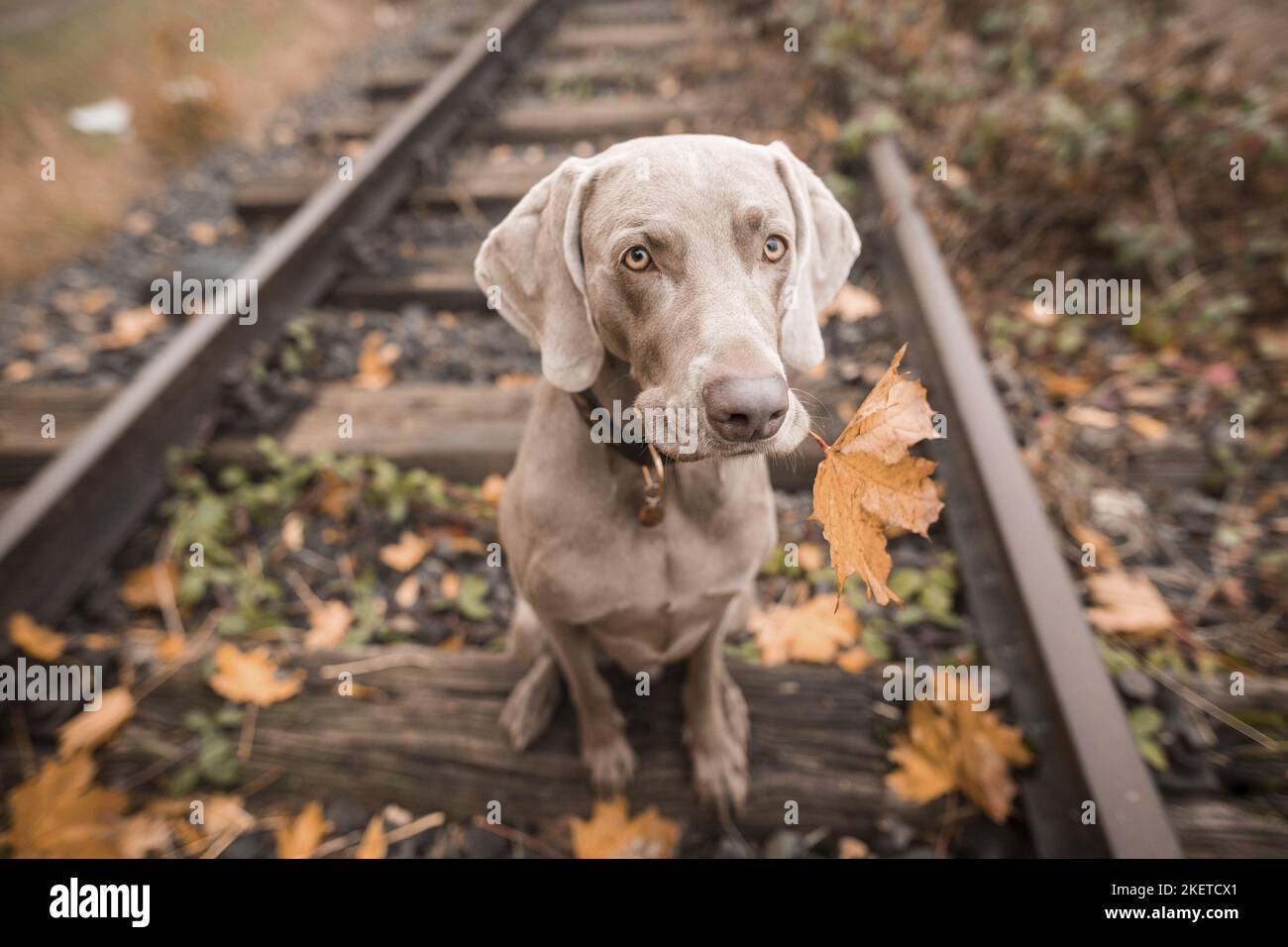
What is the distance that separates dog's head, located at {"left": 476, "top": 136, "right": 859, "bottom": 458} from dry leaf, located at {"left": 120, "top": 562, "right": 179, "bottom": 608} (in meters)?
2.26

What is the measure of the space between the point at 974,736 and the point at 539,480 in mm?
1538

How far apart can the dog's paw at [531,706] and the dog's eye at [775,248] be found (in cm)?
161

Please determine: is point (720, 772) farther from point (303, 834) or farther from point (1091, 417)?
point (1091, 417)

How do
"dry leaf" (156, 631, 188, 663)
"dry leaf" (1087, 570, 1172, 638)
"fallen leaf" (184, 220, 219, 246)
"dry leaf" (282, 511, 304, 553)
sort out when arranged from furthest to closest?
1. "fallen leaf" (184, 220, 219, 246)
2. "dry leaf" (282, 511, 304, 553)
3. "dry leaf" (156, 631, 188, 663)
4. "dry leaf" (1087, 570, 1172, 638)

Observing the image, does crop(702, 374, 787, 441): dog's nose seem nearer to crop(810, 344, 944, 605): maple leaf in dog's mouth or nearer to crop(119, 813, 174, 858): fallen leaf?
crop(810, 344, 944, 605): maple leaf in dog's mouth

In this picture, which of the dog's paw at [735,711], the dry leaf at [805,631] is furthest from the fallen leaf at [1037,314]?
the dog's paw at [735,711]

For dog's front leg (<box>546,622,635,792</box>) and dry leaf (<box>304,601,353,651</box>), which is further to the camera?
dry leaf (<box>304,601,353,651</box>)

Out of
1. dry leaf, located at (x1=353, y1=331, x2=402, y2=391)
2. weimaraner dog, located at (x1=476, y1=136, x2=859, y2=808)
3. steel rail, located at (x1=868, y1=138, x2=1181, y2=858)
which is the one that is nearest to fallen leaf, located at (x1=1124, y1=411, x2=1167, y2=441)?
steel rail, located at (x1=868, y1=138, x2=1181, y2=858)

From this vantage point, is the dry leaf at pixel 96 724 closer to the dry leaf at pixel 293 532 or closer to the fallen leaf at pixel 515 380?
the dry leaf at pixel 293 532

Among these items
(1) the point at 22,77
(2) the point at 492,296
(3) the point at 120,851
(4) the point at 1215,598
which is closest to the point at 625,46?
(1) the point at 22,77

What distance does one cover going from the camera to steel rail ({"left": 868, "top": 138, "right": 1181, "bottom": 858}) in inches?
63.8

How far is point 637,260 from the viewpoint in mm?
1357
